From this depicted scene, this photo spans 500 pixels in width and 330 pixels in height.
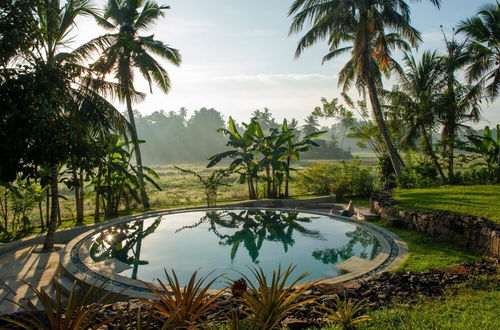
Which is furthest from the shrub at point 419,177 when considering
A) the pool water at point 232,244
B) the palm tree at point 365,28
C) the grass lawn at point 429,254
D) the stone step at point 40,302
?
the stone step at point 40,302

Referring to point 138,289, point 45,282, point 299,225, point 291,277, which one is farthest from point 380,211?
point 45,282

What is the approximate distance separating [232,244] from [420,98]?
1206 centimetres

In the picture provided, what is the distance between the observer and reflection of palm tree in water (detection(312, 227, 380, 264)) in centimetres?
715

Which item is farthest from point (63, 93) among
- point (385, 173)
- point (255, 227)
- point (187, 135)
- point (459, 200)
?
point (187, 135)

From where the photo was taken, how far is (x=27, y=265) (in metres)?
7.05

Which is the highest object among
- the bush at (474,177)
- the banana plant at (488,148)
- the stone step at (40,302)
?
the banana plant at (488,148)

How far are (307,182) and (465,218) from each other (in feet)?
31.9

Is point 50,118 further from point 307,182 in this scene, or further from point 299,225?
point 307,182

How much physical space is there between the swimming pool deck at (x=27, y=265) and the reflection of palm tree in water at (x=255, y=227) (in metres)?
2.70

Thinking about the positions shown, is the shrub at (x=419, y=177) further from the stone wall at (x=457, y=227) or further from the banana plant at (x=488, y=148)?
the stone wall at (x=457, y=227)

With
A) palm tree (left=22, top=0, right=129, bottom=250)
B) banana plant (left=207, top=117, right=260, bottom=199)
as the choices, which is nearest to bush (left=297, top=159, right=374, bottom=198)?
banana plant (left=207, top=117, right=260, bottom=199)

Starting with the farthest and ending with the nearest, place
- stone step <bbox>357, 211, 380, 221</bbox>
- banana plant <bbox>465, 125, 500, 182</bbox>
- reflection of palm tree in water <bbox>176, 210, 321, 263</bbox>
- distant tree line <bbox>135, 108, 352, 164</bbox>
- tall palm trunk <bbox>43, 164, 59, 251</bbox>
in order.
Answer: distant tree line <bbox>135, 108, 352, 164</bbox>
banana plant <bbox>465, 125, 500, 182</bbox>
stone step <bbox>357, 211, 380, 221</bbox>
reflection of palm tree in water <bbox>176, 210, 321, 263</bbox>
tall palm trunk <bbox>43, 164, 59, 251</bbox>

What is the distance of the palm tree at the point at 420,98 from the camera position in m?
15.4

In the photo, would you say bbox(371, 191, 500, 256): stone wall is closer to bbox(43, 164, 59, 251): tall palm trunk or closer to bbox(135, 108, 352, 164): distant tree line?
bbox(43, 164, 59, 251): tall palm trunk
